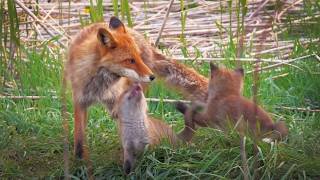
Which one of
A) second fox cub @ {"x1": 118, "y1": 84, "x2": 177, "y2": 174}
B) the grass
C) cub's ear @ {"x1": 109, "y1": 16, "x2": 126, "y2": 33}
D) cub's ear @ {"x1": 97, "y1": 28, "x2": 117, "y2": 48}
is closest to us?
the grass

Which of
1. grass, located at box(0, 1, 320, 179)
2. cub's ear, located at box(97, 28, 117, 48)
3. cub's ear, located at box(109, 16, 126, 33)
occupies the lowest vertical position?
grass, located at box(0, 1, 320, 179)

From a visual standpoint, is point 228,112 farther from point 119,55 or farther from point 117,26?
point 117,26

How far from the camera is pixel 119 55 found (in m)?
6.22

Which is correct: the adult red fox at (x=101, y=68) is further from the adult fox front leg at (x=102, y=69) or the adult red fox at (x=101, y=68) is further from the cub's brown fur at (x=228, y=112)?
the cub's brown fur at (x=228, y=112)

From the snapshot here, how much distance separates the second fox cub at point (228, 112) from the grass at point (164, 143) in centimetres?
9

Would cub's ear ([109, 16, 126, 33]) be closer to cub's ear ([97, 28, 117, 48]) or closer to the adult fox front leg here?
the adult fox front leg

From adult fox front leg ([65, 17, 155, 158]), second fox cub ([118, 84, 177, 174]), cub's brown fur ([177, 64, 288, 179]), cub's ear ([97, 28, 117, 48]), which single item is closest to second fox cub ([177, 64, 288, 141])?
cub's brown fur ([177, 64, 288, 179])

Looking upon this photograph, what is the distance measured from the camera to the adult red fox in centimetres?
621

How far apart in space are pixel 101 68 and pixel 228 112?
0.99 m

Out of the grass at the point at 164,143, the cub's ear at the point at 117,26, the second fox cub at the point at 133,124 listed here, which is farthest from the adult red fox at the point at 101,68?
the grass at the point at 164,143

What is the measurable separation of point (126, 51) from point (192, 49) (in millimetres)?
3186

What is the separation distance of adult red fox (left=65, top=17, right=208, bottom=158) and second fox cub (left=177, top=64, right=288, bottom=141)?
36cm

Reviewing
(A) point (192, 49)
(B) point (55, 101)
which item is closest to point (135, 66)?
(B) point (55, 101)

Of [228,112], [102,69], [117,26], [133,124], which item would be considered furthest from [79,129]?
[228,112]
